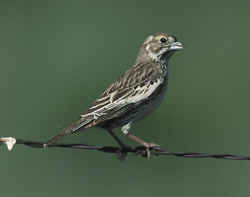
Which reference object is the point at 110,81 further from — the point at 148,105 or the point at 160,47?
the point at 148,105

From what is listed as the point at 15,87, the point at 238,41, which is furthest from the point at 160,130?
the point at 238,41

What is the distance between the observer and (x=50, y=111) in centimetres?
1761

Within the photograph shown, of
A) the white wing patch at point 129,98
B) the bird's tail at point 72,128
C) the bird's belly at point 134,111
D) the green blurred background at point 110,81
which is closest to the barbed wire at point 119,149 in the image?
the bird's tail at point 72,128

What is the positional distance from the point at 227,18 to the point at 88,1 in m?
3.62

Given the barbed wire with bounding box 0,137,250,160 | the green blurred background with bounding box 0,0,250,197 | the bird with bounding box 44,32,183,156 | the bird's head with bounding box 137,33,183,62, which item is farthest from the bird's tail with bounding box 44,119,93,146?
the green blurred background with bounding box 0,0,250,197

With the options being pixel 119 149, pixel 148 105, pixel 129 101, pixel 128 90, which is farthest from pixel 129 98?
pixel 119 149

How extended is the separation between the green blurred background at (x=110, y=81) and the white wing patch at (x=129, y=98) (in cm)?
344

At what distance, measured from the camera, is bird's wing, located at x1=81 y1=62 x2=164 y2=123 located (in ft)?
37.0

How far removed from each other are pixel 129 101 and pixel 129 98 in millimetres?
52

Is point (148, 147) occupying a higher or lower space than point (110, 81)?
lower

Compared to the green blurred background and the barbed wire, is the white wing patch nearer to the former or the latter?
the barbed wire

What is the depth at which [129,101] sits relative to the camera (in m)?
11.5

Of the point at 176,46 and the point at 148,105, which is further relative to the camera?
the point at 176,46

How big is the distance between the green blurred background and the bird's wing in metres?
3.23
